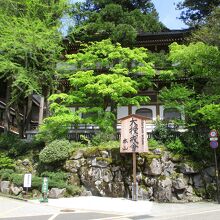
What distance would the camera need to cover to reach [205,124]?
1992 centimetres

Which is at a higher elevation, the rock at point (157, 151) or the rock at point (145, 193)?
the rock at point (157, 151)

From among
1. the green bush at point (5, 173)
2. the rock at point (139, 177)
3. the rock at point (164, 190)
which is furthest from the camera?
the green bush at point (5, 173)

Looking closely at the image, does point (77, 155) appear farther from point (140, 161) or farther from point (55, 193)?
point (140, 161)

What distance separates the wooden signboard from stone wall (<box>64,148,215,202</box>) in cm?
96

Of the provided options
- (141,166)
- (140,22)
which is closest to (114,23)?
(140,22)

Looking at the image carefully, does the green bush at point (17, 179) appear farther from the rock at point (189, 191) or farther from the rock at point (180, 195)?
the rock at point (189, 191)

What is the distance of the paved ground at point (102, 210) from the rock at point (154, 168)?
1885mm

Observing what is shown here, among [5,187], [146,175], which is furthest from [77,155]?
[5,187]

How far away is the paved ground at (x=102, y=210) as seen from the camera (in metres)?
11.9

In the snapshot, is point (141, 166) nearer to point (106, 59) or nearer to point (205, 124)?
point (205, 124)

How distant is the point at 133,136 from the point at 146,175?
241cm

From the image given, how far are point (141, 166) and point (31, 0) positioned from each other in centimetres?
1550

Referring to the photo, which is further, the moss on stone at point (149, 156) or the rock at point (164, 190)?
the moss on stone at point (149, 156)

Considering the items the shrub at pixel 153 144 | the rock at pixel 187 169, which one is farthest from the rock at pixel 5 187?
the rock at pixel 187 169
